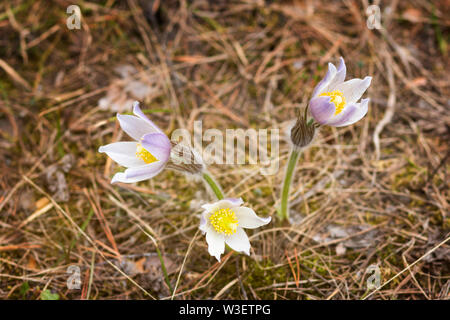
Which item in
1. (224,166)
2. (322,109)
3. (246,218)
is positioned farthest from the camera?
(224,166)

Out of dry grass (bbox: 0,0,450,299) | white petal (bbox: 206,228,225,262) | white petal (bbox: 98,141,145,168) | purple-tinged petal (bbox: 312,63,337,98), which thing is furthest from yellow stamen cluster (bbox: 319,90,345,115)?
white petal (bbox: 98,141,145,168)

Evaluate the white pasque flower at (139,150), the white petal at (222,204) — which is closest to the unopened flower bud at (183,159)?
the white pasque flower at (139,150)

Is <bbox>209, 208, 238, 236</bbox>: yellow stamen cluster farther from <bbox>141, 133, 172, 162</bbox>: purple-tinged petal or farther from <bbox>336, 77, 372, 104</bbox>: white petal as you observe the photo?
<bbox>336, 77, 372, 104</bbox>: white petal

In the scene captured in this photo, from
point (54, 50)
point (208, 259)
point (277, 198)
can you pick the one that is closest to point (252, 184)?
point (277, 198)

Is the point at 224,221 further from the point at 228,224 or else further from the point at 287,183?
the point at 287,183

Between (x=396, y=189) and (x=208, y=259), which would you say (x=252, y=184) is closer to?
(x=208, y=259)

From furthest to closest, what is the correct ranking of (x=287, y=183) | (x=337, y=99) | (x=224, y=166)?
1. (x=224, y=166)
2. (x=287, y=183)
3. (x=337, y=99)

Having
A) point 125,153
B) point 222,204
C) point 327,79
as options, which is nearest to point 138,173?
point 125,153

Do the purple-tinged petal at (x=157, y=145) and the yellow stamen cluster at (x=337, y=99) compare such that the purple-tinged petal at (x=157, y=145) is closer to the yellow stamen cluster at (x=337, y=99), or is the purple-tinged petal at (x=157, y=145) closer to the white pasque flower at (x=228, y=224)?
the white pasque flower at (x=228, y=224)
